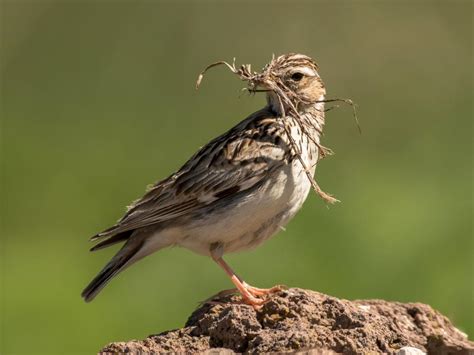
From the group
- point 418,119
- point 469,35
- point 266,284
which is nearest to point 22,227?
point 266,284

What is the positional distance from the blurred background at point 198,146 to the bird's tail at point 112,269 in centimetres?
329

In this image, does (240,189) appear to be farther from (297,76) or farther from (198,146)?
(198,146)

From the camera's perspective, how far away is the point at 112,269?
9508mm

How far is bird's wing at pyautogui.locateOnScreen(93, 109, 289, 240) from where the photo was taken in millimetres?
9391

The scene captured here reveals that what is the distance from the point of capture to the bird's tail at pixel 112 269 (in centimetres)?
945

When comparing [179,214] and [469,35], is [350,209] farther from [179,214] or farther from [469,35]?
[469,35]

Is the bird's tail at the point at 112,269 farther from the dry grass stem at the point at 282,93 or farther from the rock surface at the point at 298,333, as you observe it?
the dry grass stem at the point at 282,93

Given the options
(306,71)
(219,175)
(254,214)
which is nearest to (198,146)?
(306,71)

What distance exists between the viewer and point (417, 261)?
Result: 1484 centimetres

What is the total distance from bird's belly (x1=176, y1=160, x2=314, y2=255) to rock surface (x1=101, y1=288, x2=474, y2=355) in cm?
110

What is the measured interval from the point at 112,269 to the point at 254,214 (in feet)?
4.23

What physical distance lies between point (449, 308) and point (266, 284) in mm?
2281

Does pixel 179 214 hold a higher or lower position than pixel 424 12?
lower

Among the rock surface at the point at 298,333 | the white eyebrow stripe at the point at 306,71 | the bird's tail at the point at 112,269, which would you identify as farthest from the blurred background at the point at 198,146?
the bird's tail at the point at 112,269
